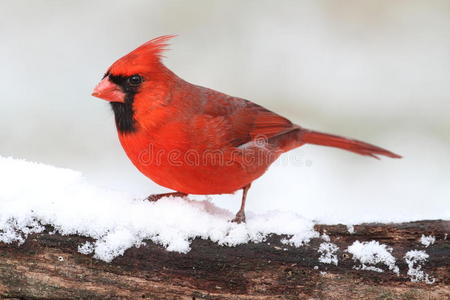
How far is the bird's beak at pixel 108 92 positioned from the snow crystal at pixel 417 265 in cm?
144

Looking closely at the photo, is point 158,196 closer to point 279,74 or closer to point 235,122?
point 235,122

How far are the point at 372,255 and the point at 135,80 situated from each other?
1.31 meters


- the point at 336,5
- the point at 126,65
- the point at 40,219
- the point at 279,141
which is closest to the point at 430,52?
the point at 336,5

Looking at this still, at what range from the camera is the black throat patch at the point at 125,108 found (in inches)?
122

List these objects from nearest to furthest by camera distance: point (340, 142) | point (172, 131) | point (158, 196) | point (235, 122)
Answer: point (172, 131) → point (158, 196) → point (235, 122) → point (340, 142)

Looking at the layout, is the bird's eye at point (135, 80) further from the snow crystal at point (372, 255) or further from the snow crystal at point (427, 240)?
the snow crystal at point (427, 240)

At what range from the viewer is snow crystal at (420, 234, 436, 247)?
9.27ft

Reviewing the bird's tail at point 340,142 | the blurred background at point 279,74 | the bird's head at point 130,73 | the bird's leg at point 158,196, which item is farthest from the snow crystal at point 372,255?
the blurred background at point 279,74

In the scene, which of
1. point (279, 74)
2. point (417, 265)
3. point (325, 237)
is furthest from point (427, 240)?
point (279, 74)

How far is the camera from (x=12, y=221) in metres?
2.70

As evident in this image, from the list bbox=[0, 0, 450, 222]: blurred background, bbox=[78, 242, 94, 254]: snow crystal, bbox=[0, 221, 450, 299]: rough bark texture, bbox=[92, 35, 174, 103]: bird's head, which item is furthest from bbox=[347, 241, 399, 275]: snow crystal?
bbox=[0, 0, 450, 222]: blurred background

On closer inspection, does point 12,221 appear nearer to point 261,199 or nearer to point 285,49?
point 261,199

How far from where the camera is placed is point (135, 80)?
311 centimetres

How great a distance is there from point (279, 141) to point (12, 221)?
1508 mm
